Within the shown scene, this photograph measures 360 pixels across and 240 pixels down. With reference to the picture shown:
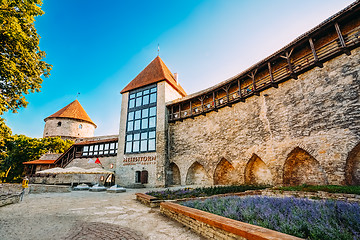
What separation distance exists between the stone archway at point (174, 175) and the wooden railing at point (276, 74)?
192 inches

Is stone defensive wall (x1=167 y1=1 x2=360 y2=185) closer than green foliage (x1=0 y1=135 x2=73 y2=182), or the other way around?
stone defensive wall (x1=167 y1=1 x2=360 y2=185)

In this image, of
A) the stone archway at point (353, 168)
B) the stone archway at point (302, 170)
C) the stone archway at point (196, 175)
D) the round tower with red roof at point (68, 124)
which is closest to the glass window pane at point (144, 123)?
the stone archway at point (196, 175)

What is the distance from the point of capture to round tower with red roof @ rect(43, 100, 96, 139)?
103 ft

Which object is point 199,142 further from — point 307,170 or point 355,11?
point 355,11

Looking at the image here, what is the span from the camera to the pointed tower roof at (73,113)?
32.4 m

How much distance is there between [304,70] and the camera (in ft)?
34.2

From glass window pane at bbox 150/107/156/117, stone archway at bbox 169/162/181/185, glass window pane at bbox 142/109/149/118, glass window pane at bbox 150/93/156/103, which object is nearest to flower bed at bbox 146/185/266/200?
stone archway at bbox 169/162/181/185

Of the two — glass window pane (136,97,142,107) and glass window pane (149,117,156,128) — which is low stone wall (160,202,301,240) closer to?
glass window pane (149,117,156,128)

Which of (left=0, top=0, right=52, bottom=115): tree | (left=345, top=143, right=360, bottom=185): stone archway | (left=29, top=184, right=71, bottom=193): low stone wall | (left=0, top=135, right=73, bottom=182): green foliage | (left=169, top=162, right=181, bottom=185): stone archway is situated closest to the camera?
(left=0, top=0, right=52, bottom=115): tree

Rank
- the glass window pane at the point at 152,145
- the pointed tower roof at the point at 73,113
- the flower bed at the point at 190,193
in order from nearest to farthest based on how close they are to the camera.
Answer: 1. the flower bed at the point at 190,193
2. the glass window pane at the point at 152,145
3. the pointed tower roof at the point at 73,113

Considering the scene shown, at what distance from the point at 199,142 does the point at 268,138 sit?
6458mm

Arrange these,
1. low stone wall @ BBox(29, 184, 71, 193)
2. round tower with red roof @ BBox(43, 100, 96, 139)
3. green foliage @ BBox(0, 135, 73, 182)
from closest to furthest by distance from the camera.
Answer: low stone wall @ BBox(29, 184, 71, 193) < green foliage @ BBox(0, 135, 73, 182) < round tower with red roof @ BBox(43, 100, 96, 139)

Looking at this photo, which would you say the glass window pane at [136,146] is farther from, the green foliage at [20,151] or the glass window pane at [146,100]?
the green foliage at [20,151]

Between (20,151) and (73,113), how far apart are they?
9.63 metres
